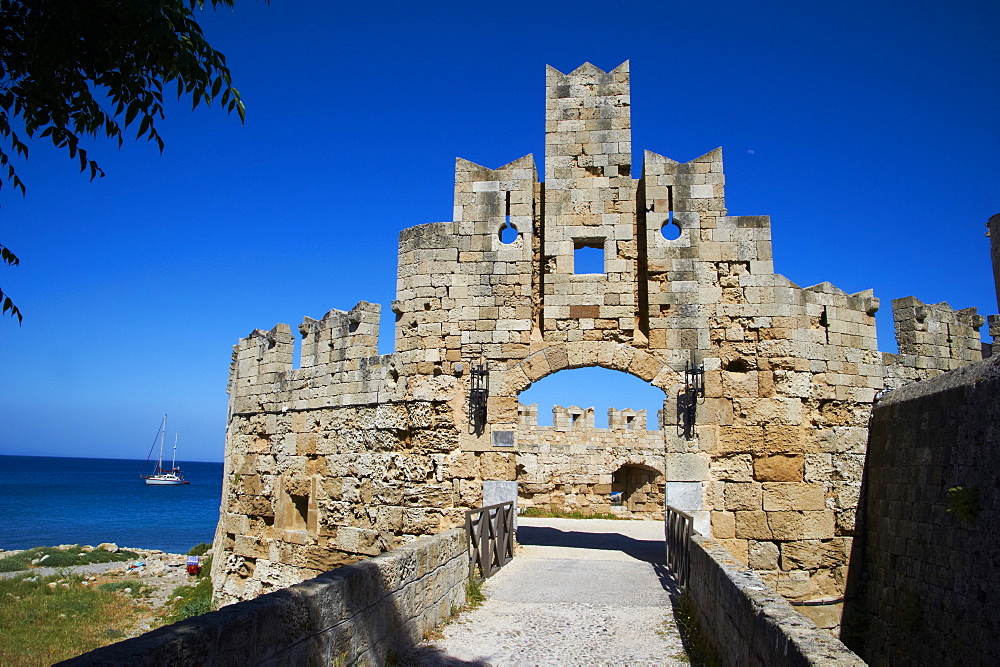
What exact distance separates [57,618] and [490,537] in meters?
11.4

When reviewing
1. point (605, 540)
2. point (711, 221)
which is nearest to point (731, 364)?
point (711, 221)

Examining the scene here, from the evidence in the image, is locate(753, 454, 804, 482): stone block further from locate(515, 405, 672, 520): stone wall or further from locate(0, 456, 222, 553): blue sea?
locate(0, 456, 222, 553): blue sea

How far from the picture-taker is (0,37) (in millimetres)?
4867

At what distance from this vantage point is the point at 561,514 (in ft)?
66.8

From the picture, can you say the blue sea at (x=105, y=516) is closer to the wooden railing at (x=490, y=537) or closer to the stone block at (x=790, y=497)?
the wooden railing at (x=490, y=537)

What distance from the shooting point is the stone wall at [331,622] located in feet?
11.1

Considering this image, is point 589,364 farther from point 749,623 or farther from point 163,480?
point 163,480

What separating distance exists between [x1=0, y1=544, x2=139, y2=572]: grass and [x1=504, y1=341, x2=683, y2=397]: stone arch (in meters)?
21.6

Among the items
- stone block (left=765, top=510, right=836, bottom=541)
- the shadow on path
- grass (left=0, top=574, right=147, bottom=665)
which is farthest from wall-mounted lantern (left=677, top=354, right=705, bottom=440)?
grass (left=0, top=574, right=147, bottom=665)

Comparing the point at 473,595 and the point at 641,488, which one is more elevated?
the point at 641,488

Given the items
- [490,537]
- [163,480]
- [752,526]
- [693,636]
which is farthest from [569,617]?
[163,480]

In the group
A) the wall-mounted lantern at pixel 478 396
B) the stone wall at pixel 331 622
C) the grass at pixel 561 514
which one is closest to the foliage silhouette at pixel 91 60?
the stone wall at pixel 331 622

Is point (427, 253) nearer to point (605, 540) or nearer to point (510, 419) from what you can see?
point (510, 419)

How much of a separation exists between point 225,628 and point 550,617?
4.24 metres
